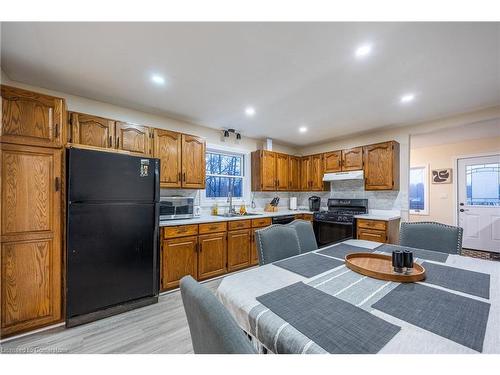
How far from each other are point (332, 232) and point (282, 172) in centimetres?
150

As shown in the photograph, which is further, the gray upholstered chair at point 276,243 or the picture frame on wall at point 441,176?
the picture frame on wall at point 441,176

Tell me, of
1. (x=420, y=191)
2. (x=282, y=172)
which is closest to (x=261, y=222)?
(x=282, y=172)

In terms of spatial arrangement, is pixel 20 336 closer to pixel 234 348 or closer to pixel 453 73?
pixel 234 348

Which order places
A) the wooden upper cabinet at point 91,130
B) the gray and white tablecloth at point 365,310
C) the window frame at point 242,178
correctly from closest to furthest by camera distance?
1. the gray and white tablecloth at point 365,310
2. the wooden upper cabinet at point 91,130
3. the window frame at point 242,178

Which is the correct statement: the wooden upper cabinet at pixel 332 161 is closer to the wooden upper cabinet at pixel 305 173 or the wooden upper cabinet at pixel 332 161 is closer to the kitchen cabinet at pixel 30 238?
the wooden upper cabinet at pixel 305 173

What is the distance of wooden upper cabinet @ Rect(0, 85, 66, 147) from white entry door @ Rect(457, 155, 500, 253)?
676 cm

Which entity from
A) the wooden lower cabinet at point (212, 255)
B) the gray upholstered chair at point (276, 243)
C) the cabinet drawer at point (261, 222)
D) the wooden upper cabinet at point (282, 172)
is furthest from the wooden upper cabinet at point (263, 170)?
the gray upholstered chair at point (276, 243)

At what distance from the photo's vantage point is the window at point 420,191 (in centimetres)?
526

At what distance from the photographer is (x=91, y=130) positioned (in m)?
2.46

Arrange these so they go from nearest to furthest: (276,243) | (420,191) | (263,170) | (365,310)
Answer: (365,310)
(276,243)
(263,170)
(420,191)

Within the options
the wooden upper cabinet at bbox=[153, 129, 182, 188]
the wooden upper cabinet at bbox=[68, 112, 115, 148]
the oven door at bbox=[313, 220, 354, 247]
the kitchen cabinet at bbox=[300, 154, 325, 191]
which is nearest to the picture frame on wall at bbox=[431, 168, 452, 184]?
the kitchen cabinet at bbox=[300, 154, 325, 191]

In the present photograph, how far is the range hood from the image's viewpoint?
382 cm

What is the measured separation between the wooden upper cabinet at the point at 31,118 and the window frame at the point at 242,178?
6.71ft

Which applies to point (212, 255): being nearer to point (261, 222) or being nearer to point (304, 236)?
point (261, 222)
